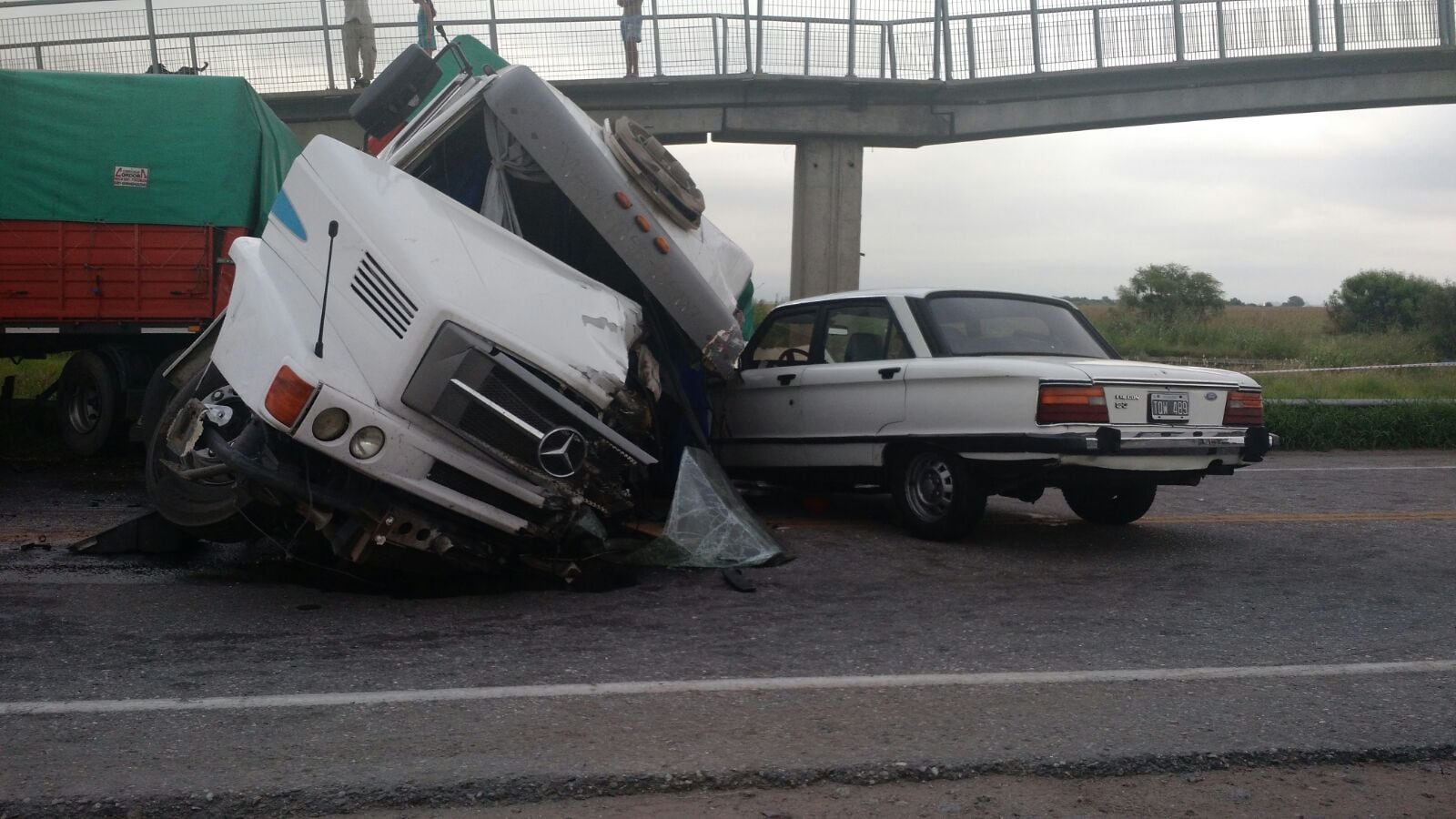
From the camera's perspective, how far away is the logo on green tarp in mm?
10977

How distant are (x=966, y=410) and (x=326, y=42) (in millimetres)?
14500

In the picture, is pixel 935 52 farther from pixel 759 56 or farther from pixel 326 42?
pixel 326 42

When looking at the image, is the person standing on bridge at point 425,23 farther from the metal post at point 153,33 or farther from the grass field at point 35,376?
the grass field at point 35,376

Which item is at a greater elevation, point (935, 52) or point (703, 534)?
point (935, 52)

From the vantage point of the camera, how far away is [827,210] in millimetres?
21266

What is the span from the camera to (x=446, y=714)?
4031 millimetres

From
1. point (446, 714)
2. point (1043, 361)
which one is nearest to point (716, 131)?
point (1043, 361)

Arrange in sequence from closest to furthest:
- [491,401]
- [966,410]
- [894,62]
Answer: [491,401] → [966,410] → [894,62]

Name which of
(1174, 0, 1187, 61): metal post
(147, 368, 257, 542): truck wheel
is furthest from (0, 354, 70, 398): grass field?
(1174, 0, 1187, 61): metal post

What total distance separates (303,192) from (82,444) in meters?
6.75

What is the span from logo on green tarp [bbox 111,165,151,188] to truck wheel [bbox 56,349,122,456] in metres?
1.54

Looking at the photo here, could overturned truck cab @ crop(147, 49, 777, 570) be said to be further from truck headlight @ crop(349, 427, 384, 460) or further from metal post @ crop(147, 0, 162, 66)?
metal post @ crop(147, 0, 162, 66)

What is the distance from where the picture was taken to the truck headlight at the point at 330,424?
5.07 meters

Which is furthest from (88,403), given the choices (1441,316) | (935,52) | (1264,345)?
(1441,316)
